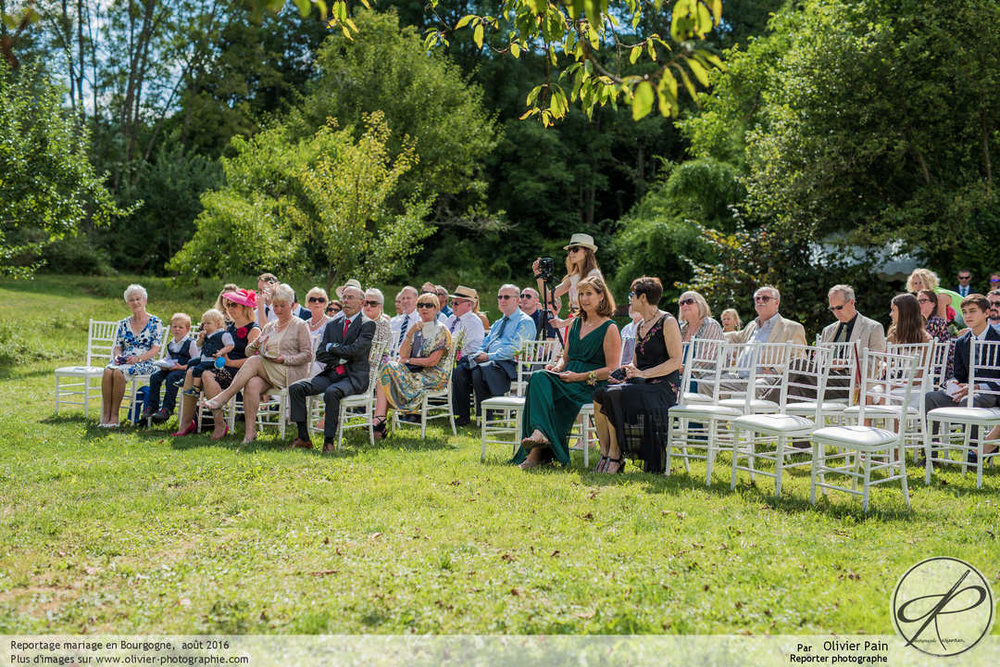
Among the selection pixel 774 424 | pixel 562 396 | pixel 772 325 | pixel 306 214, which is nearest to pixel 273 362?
pixel 562 396

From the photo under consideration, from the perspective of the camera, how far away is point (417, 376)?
926 cm

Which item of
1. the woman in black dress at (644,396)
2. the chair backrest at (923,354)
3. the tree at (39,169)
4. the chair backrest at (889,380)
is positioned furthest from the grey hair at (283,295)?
the tree at (39,169)

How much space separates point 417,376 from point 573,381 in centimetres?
234

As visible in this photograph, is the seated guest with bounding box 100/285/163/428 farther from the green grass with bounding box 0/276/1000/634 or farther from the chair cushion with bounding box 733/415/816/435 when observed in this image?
the chair cushion with bounding box 733/415/816/435

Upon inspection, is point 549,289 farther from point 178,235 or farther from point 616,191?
point 616,191

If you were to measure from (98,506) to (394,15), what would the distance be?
30.9 metres

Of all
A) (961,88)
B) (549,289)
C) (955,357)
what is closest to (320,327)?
(549,289)

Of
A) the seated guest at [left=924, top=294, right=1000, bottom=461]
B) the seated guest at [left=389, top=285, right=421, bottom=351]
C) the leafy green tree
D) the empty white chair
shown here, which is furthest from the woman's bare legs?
the leafy green tree

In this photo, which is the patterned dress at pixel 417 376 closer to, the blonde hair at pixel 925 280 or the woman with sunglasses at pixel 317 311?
the woman with sunglasses at pixel 317 311

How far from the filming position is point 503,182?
125 ft

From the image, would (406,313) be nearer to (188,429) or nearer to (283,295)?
(283,295)

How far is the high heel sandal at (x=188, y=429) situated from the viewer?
8.97 metres

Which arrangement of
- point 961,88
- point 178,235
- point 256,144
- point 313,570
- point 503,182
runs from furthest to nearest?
point 503,182 < point 178,235 < point 256,144 < point 961,88 < point 313,570

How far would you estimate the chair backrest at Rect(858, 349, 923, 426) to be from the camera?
6.08 meters
